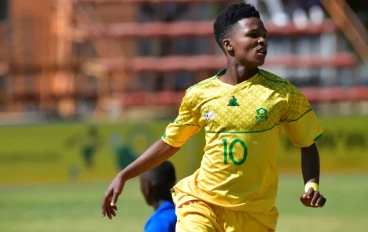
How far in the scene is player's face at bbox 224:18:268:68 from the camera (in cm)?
565

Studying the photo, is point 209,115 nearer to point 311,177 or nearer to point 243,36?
point 243,36

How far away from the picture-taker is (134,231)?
11906 mm

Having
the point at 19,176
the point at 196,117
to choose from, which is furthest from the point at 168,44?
the point at 196,117

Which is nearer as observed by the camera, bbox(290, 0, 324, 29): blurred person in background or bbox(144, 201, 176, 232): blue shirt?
bbox(144, 201, 176, 232): blue shirt

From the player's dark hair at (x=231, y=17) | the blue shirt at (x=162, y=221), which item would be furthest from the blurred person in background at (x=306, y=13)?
the player's dark hair at (x=231, y=17)

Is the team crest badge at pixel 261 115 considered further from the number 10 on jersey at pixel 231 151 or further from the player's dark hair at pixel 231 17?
the player's dark hair at pixel 231 17

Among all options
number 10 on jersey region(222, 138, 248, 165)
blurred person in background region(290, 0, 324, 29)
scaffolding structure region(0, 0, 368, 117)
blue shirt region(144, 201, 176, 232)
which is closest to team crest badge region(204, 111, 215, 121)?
number 10 on jersey region(222, 138, 248, 165)

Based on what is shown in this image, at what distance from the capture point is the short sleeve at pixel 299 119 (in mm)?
5680

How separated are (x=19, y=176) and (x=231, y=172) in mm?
14487

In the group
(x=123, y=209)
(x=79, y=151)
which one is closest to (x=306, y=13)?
(x=79, y=151)

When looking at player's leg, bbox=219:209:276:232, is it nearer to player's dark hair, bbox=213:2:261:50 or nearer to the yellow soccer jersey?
the yellow soccer jersey

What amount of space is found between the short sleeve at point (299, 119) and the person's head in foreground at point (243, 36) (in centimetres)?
28

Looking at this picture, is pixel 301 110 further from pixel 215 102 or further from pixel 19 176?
pixel 19 176

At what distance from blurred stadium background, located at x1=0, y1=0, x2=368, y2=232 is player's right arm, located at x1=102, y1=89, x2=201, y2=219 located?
12.0m
